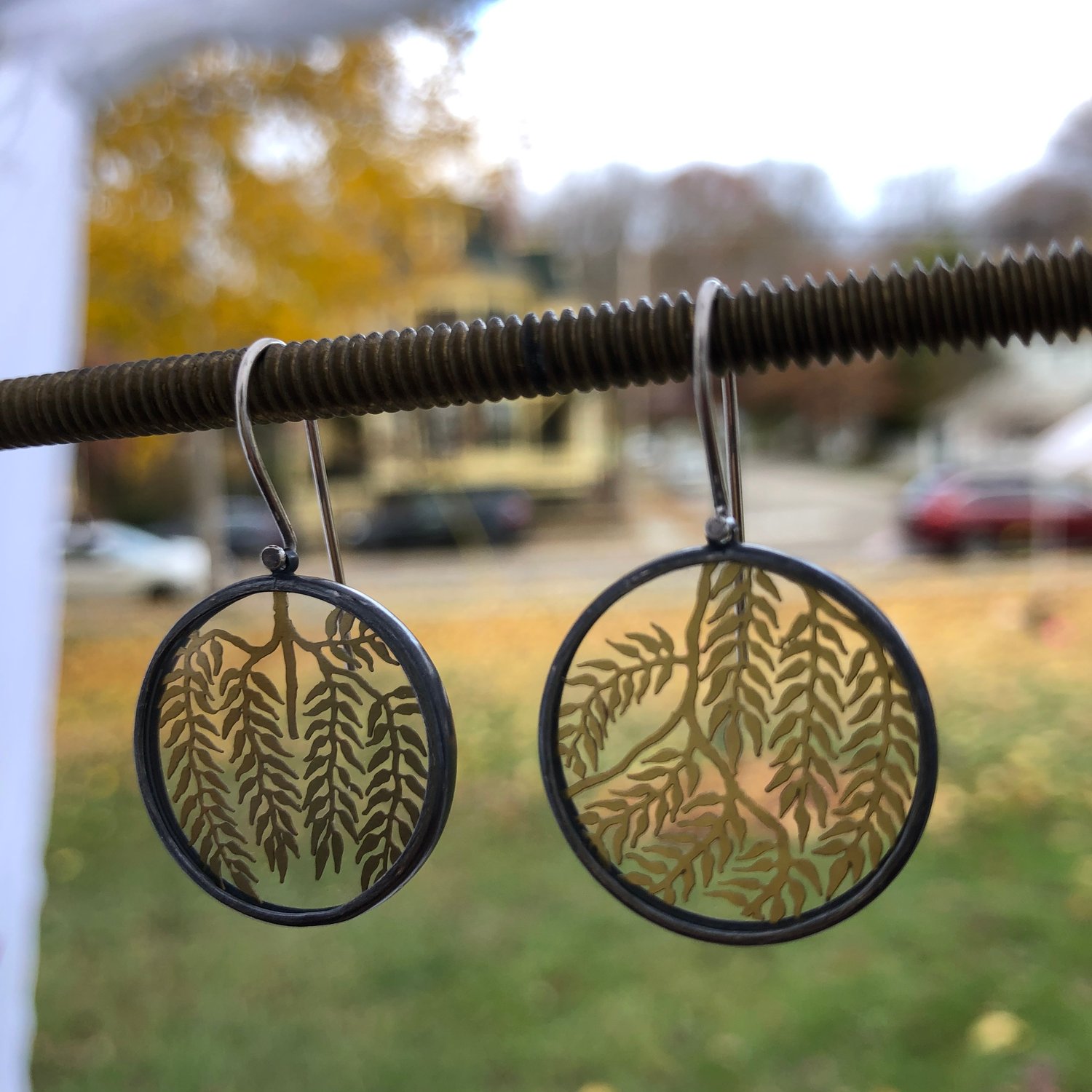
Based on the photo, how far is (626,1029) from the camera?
223 cm

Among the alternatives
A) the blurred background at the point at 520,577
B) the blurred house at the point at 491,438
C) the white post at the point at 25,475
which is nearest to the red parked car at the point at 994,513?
the blurred background at the point at 520,577

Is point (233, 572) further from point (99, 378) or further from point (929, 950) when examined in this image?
point (99, 378)

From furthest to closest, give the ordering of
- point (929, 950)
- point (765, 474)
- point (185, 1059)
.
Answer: point (765, 474)
point (929, 950)
point (185, 1059)

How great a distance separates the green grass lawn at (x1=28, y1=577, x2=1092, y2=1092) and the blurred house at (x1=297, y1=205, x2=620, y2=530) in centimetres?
618

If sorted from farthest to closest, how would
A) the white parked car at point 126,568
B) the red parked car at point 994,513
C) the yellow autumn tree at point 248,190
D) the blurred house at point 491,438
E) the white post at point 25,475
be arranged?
the blurred house at point 491,438 → the white parked car at point 126,568 → the red parked car at point 994,513 → the yellow autumn tree at point 248,190 → the white post at point 25,475

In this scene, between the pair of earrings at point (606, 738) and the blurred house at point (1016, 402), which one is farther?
the blurred house at point (1016, 402)

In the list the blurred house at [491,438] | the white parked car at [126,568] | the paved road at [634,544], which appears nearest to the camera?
the paved road at [634,544]

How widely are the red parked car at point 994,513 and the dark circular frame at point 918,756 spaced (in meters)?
7.75

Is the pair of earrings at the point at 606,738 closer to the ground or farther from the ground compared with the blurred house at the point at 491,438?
closer to the ground

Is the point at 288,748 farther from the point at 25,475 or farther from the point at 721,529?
the point at 25,475

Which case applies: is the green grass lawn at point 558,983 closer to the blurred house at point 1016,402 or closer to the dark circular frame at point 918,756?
the dark circular frame at point 918,756

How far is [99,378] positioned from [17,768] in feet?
2.55

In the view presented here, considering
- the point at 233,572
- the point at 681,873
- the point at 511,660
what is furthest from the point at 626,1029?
the point at 233,572

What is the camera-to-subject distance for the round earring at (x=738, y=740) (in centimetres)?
37
